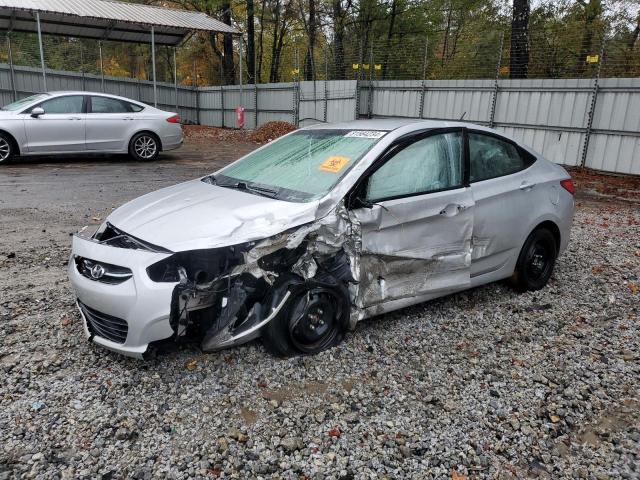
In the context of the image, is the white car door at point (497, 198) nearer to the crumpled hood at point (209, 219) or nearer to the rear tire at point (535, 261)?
the rear tire at point (535, 261)

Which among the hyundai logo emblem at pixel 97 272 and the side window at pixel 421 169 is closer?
the hyundai logo emblem at pixel 97 272

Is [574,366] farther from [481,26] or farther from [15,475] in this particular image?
[481,26]

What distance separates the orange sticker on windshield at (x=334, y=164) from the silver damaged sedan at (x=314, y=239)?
1cm

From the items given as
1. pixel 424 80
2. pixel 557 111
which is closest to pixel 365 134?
pixel 557 111

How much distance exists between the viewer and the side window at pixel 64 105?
10.3 metres

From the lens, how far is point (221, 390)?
2.90 m

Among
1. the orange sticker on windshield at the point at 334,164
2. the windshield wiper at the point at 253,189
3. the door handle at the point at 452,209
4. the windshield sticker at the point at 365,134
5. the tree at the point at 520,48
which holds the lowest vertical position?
the door handle at the point at 452,209

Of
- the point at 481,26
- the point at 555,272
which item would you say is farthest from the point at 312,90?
the point at 555,272

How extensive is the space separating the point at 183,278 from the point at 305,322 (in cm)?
83

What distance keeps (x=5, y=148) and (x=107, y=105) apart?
220 cm

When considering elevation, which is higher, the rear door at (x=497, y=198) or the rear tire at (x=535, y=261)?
the rear door at (x=497, y=198)

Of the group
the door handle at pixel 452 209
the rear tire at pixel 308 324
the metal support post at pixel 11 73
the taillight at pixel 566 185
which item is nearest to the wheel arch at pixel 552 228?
the taillight at pixel 566 185

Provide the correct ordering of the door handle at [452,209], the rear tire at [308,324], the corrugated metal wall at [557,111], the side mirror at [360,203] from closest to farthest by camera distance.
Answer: the rear tire at [308,324], the side mirror at [360,203], the door handle at [452,209], the corrugated metal wall at [557,111]

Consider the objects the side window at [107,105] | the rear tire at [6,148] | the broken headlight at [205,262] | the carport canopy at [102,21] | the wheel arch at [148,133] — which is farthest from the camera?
the carport canopy at [102,21]
